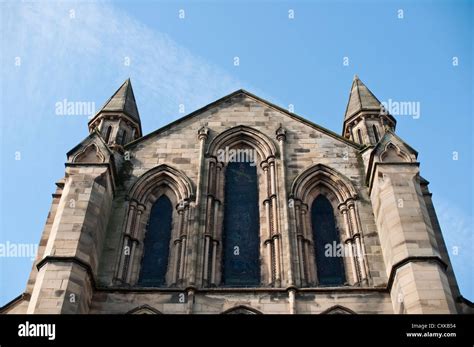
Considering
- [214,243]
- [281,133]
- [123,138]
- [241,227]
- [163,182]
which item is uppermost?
[123,138]

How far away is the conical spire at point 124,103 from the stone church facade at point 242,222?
0.19 meters

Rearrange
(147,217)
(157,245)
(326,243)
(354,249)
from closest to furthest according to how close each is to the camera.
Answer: (354,249), (326,243), (157,245), (147,217)

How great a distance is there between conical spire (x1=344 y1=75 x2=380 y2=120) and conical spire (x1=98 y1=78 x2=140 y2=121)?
20.7ft

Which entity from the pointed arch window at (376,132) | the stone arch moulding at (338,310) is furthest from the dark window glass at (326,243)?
the pointed arch window at (376,132)

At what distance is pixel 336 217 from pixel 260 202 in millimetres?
1903

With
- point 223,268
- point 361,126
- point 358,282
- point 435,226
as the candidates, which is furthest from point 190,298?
point 361,126

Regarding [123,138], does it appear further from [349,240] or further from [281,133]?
[349,240]

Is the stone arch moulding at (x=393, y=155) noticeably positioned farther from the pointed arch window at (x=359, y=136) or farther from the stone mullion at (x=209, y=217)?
the stone mullion at (x=209, y=217)

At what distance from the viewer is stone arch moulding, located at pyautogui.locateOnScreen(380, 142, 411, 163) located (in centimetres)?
1569

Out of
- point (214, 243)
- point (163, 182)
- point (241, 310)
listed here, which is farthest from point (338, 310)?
point (163, 182)

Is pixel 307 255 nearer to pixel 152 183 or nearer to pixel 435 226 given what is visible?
pixel 435 226

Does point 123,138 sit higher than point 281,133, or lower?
higher

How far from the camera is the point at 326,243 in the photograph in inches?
606

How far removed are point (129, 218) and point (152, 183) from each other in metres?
1.43
